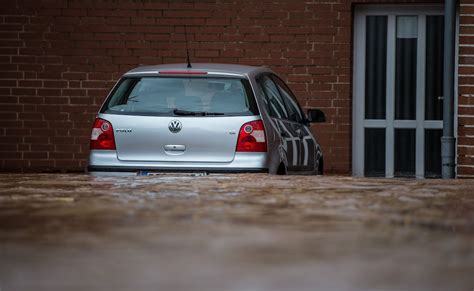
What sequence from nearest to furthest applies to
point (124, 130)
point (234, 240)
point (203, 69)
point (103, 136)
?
point (234, 240) → point (124, 130) → point (103, 136) → point (203, 69)

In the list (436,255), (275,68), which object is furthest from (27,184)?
(275,68)

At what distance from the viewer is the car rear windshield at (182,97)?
9.68 meters

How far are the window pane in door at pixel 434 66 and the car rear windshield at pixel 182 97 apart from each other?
6269 millimetres

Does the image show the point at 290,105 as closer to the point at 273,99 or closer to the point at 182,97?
the point at 273,99

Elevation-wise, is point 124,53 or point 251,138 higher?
point 124,53

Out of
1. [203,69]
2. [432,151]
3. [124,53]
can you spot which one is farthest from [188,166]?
[432,151]

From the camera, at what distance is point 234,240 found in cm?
154

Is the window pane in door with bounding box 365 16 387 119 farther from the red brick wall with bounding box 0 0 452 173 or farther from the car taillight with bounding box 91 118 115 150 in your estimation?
the car taillight with bounding box 91 118 115 150

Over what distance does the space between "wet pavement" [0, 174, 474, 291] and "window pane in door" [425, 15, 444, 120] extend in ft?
43.5

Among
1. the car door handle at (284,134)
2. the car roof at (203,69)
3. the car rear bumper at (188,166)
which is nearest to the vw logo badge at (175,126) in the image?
the car rear bumper at (188,166)

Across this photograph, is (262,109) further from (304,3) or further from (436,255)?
(436,255)

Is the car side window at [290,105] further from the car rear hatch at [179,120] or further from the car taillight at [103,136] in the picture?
the car taillight at [103,136]

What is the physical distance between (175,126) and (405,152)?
683 cm

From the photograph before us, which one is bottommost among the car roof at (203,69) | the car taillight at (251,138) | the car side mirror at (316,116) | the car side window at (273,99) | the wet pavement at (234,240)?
the car taillight at (251,138)
